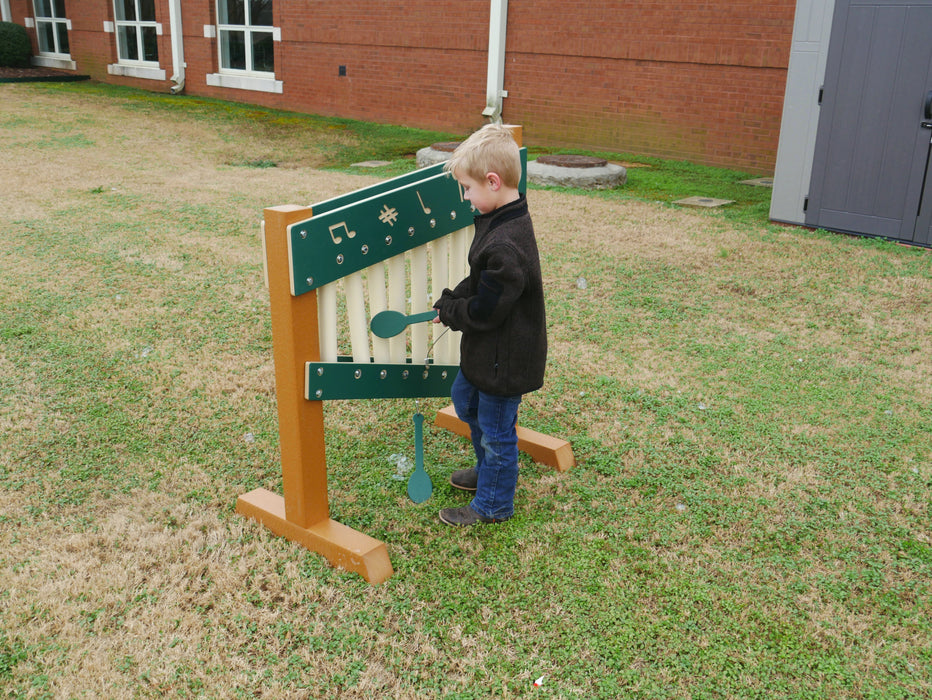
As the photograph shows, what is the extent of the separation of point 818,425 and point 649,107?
8.39 meters

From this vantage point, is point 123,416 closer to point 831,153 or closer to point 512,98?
point 831,153

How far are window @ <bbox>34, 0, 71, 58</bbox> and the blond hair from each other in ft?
70.4

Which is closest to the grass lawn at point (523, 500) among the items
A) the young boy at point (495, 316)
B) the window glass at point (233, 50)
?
the young boy at point (495, 316)

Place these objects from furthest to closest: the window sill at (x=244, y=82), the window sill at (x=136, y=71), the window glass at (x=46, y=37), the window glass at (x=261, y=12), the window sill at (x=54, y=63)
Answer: the window glass at (x=46, y=37) < the window sill at (x=54, y=63) < the window sill at (x=136, y=71) < the window sill at (x=244, y=82) < the window glass at (x=261, y=12)

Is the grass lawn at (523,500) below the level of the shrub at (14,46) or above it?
below

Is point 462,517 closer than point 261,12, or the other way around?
point 462,517

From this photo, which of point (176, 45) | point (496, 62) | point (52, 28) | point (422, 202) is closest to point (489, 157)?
point (422, 202)

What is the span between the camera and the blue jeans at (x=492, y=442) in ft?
9.30

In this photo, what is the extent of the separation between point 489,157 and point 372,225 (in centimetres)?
44

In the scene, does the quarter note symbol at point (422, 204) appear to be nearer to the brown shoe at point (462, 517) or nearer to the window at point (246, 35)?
the brown shoe at point (462, 517)

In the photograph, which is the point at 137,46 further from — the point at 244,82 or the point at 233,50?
the point at 244,82

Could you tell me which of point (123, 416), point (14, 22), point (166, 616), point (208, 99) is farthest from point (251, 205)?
point (14, 22)

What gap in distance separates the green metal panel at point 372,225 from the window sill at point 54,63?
67.6 ft

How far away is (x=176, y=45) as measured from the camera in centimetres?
1719
